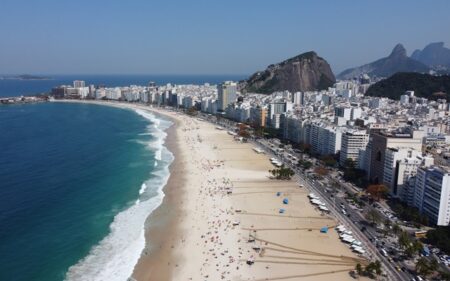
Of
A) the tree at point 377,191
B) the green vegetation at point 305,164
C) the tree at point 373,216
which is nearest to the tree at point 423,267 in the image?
the tree at point 373,216

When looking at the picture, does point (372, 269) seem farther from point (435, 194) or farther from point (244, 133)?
point (244, 133)

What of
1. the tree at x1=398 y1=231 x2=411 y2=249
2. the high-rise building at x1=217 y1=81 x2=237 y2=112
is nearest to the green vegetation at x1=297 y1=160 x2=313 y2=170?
the tree at x1=398 y1=231 x2=411 y2=249

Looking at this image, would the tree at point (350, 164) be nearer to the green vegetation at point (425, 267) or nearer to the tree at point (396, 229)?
the tree at point (396, 229)

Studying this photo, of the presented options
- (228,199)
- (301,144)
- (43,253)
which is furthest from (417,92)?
(43,253)

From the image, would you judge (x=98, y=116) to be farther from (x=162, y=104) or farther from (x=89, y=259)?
(x=89, y=259)

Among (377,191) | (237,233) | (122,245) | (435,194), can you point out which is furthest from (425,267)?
(122,245)

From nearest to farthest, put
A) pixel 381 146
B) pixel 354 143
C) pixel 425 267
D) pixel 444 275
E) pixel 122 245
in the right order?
1. pixel 444 275
2. pixel 425 267
3. pixel 122 245
4. pixel 381 146
5. pixel 354 143

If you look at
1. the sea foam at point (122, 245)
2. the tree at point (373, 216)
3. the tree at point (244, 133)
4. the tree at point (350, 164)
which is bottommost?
the sea foam at point (122, 245)
